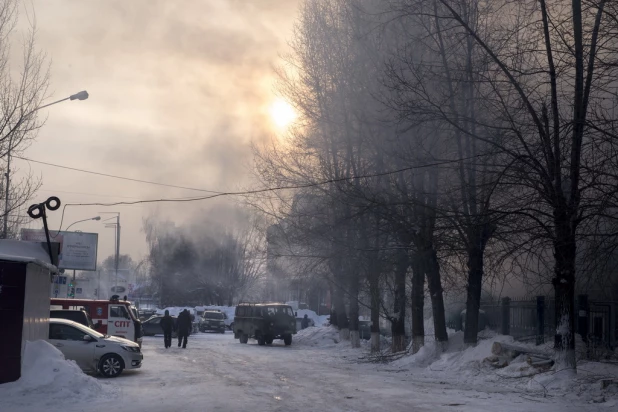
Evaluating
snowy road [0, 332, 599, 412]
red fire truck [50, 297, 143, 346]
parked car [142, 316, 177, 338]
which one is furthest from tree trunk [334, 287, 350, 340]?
snowy road [0, 332, 599, 412]

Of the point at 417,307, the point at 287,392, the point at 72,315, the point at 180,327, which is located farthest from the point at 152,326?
the point at 287,392

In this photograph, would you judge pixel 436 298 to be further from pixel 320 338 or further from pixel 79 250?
pixel 79 250

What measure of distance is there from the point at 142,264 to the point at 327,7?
71.0 meters

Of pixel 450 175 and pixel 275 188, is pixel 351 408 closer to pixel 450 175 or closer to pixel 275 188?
pixel 450 175

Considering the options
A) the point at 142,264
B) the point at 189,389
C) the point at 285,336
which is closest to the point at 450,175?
the point at 189,389

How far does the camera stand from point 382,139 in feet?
74.1

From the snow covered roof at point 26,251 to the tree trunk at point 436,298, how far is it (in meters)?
11.8

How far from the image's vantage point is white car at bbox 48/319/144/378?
18031 mm

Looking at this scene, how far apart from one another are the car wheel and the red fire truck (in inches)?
317

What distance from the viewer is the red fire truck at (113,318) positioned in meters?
26.6

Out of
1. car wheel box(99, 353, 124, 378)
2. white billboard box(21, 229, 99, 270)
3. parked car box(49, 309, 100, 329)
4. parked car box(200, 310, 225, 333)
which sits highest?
white billboard box(21, 229, 99, 270)

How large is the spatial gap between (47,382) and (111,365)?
521cm

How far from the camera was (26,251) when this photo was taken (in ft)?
50.6

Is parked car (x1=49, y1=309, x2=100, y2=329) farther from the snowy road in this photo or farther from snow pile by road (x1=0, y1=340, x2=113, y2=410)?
snow pile by road (x1=0, y1=340, x2=113, y2=410)
